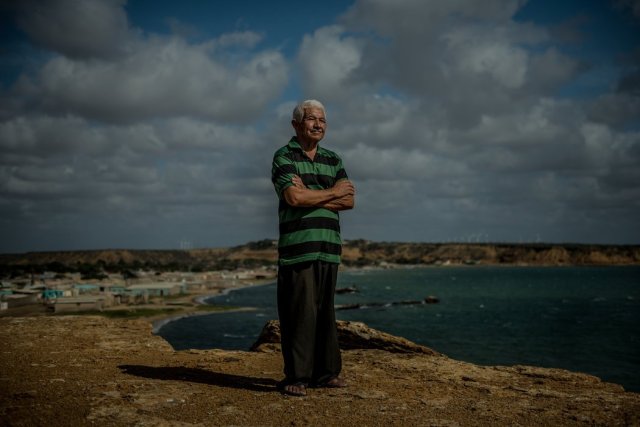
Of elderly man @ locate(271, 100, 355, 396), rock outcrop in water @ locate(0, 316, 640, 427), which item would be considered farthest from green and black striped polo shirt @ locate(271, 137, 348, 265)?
rock outcrop in water @ locate(0, 316, 640, 427)

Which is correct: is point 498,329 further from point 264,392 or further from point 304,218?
point 304,218

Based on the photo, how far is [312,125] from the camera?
4.89 meters

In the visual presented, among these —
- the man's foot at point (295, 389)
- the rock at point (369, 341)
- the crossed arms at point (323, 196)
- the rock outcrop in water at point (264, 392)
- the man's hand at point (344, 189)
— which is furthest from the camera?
the rock at point (369, 341)

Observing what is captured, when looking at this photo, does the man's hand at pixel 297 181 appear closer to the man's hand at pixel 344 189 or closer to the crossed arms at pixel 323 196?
the crossed arms at pixel 323 196

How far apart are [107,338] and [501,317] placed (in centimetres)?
6125

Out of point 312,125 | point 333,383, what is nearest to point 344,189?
point 312,125

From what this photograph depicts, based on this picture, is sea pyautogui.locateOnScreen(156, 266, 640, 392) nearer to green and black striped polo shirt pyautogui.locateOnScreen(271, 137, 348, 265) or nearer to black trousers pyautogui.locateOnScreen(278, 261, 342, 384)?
black trousers pyautogui.locateOnScreen(278, 261, 342, 384)

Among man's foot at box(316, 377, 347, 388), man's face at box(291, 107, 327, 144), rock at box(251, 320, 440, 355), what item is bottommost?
rock at box(251, 320, 440, 355)

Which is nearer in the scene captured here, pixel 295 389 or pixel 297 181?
pixel 295 389

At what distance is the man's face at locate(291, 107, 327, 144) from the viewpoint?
16.0 feet

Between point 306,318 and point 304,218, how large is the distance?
974mm

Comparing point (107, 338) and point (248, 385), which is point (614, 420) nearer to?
point (248, 385)

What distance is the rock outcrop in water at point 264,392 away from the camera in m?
3.83

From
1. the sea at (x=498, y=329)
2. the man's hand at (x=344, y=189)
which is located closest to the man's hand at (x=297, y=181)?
the man's hand at (x=344, y=189)
